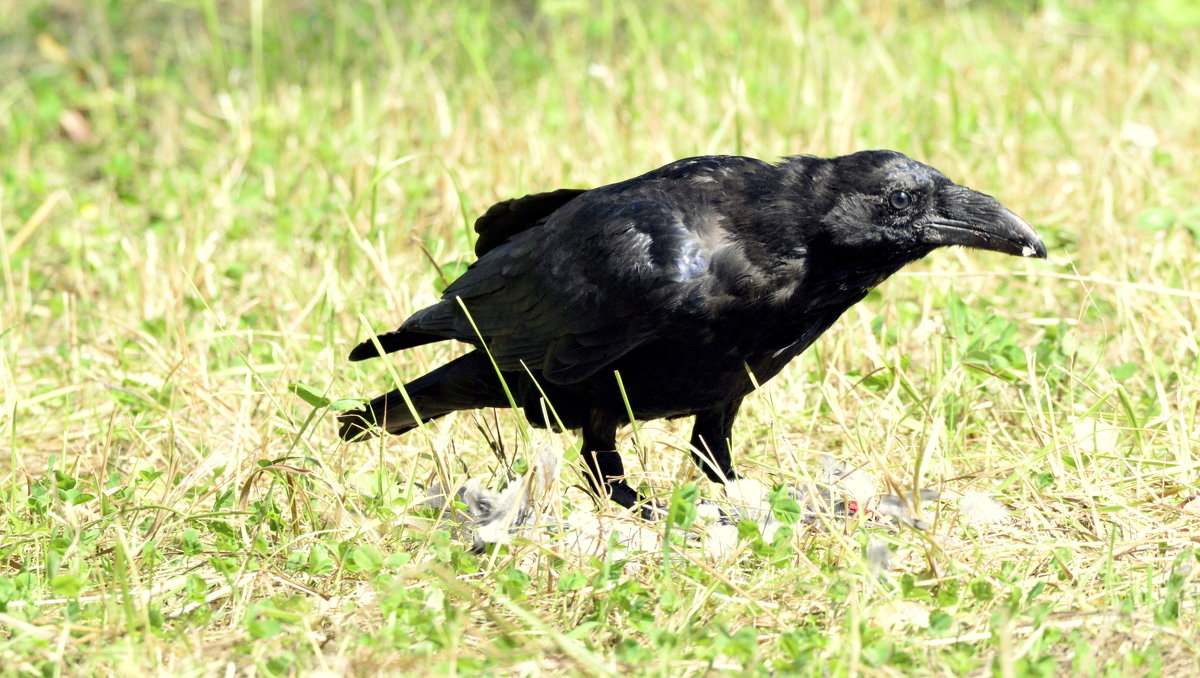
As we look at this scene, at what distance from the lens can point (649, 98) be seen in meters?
6.37

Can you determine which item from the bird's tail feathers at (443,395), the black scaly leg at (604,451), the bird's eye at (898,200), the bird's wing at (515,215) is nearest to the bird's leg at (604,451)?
the black scaly leg at (604,451)

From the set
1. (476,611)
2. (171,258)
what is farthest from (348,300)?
(476,611)

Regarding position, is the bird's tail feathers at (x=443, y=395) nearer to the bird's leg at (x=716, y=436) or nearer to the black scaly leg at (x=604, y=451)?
the black scaly leg at (x=604, y=451)

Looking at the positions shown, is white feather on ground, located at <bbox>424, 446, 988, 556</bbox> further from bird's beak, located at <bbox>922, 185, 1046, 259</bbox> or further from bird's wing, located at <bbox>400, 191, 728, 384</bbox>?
A: bird's beak, located at <bbox>922, 185, 1046, 259</bbox>

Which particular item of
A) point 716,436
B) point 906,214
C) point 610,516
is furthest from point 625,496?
point 906,214

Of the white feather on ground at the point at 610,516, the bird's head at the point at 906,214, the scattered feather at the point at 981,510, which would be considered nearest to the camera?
the white feather on ground at the point at 610,516

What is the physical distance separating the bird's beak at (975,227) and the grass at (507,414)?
0.41m

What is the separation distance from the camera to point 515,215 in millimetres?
3980

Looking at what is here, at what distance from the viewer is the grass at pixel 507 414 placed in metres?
2.68

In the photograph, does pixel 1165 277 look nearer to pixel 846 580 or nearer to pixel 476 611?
pixel 846 580

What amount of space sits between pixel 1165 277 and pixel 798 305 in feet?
6.92

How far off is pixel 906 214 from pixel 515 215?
122 cm

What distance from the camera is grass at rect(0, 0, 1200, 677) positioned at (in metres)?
2.68

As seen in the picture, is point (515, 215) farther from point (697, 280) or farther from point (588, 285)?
point (697, 280)
